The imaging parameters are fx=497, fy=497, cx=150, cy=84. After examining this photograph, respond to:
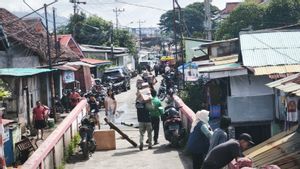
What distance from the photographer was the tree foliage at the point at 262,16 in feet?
145

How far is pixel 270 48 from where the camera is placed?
689 inches

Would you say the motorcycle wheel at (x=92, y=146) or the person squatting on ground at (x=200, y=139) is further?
→ the motorcycle wheel at (x=92, y=146)

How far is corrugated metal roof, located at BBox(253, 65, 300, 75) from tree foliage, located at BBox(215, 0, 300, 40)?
2805 centimetres

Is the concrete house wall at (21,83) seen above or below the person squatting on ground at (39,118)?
above

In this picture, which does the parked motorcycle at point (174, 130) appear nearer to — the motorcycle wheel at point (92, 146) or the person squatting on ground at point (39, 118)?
the motorcycle wheel at point (92, 146)

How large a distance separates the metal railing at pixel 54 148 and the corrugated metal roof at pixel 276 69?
6.06 meters

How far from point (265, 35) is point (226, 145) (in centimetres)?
1193

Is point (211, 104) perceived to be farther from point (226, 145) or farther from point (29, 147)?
point (226, 145)

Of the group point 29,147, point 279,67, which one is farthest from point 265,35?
point 29,147

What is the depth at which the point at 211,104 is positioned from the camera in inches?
781

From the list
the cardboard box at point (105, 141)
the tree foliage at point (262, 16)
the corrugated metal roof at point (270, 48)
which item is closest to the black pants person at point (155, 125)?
the cardboard box at point (105, 141)

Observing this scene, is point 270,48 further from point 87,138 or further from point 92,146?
point 87,138

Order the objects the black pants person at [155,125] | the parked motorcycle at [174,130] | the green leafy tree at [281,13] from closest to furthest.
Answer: the parked motorcycle at [174,130]
the black pants person at [155,125]
the green leafy tree at [281,13]

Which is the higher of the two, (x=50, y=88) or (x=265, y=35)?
(x=265, y=35)
